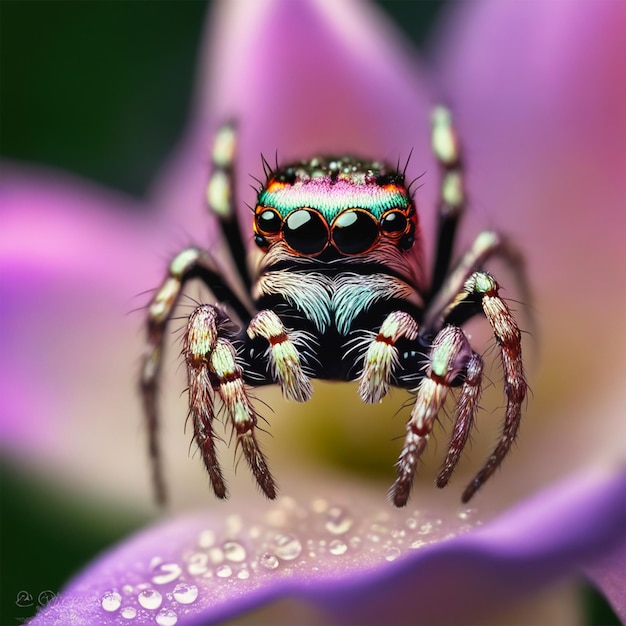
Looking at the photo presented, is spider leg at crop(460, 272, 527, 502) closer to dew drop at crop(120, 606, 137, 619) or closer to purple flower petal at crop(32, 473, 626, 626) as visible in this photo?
purple flower petal at crop(32, 473, 626, 626)

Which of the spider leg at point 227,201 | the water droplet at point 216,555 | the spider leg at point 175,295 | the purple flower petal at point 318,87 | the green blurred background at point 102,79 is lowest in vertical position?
Answer: the water droplet at point 216,555

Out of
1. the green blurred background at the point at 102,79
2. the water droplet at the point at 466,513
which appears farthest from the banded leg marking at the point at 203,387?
the green blurred background at the point at 102,79

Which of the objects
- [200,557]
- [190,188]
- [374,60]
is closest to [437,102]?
[374,60]

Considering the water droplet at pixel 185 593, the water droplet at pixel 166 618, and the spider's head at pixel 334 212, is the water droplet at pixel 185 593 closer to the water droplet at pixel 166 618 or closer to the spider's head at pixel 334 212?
the water droplet at pixel 166 618

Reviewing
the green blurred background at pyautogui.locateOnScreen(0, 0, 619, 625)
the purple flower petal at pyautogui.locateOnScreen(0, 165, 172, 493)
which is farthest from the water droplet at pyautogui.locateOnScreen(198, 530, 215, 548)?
the green blurred background at pyautogui.locateOnScreen(0, 0, 619, 625)

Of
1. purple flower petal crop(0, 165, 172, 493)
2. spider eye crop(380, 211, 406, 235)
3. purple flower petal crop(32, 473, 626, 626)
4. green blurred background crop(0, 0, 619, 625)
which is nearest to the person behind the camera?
purple flower petal crop(32, 473, 626, 626)

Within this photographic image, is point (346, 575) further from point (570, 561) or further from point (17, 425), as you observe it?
point (17, 425)

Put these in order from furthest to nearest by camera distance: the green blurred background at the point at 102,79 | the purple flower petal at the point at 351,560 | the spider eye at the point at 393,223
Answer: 1. the green blurred background at the point at 102,79
2. the spider eye at the point at 393,223
3. the purple flower petal at the point at 351,560
